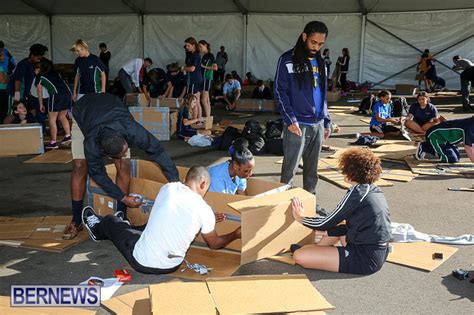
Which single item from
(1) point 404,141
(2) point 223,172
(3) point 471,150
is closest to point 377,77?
(1) point 404,141

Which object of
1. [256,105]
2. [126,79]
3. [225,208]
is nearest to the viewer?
[225,208]

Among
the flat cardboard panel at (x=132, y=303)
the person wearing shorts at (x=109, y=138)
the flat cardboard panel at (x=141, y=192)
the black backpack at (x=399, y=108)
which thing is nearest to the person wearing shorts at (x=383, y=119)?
the black backpack at (x=399, y=108)

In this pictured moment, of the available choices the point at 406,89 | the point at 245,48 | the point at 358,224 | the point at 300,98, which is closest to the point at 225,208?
the point at 358,224

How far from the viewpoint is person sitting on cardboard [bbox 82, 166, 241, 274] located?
3.76m

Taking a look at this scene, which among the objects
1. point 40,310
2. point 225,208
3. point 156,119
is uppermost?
point 156,119

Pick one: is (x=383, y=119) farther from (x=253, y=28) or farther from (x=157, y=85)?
(x=253, y=28)

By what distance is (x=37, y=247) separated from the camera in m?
4.68

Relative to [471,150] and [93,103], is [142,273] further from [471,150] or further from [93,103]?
[471,150]

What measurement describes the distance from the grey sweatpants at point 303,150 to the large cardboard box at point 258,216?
0.44 meters

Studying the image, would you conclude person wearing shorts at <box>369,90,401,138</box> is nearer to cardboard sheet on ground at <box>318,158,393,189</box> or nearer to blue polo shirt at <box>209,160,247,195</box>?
cardboard sheet on ground at <box>318,158,393,189</box>

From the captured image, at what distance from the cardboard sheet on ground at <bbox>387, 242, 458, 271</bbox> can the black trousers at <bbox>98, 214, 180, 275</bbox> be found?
5.98ft

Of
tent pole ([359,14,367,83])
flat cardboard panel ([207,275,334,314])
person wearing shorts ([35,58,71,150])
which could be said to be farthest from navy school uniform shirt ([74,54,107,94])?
tent pole ([359,14,367,83])

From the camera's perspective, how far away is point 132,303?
11.9 feet

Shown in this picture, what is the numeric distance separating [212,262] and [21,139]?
5.41 m
